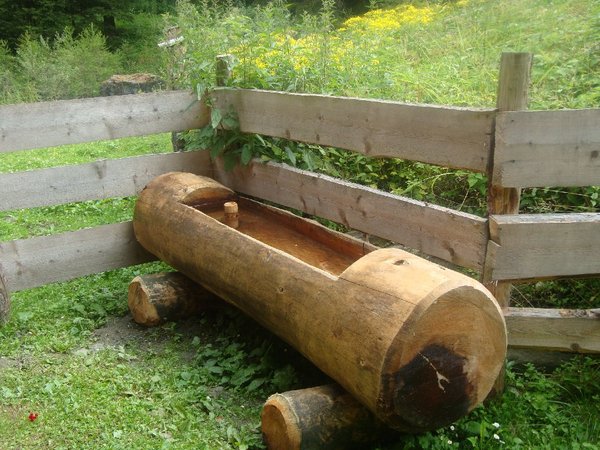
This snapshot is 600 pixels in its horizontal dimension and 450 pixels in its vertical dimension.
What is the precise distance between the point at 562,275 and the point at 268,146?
8.75 feet

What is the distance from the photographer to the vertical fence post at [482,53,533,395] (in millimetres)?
3355

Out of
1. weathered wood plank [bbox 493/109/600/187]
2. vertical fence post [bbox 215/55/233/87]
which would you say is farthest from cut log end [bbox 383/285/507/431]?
vertical fence post [bbox 215/55/233/87]

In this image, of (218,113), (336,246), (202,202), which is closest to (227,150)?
(218,113)

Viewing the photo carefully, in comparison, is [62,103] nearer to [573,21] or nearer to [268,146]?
[268,146]

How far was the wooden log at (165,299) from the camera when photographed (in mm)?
4764

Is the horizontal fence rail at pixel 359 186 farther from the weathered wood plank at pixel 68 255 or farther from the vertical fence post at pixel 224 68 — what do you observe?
the vertical fence post at pixel 224 68

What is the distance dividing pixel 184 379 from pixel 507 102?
2.48m

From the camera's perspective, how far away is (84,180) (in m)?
5.05

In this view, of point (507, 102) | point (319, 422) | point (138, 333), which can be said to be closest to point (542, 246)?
point (507, 102)

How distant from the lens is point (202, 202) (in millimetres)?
4945

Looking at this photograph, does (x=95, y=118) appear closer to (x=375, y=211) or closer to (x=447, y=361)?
(x=375, y=211)

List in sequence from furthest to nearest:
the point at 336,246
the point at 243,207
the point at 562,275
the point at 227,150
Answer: the point at 227,150, the point at 243,207, the point at 336,246, the point at 562,275

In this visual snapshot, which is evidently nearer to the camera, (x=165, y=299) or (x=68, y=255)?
(x=165, y=299)

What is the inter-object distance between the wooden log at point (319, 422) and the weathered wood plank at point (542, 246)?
3.42 ft
